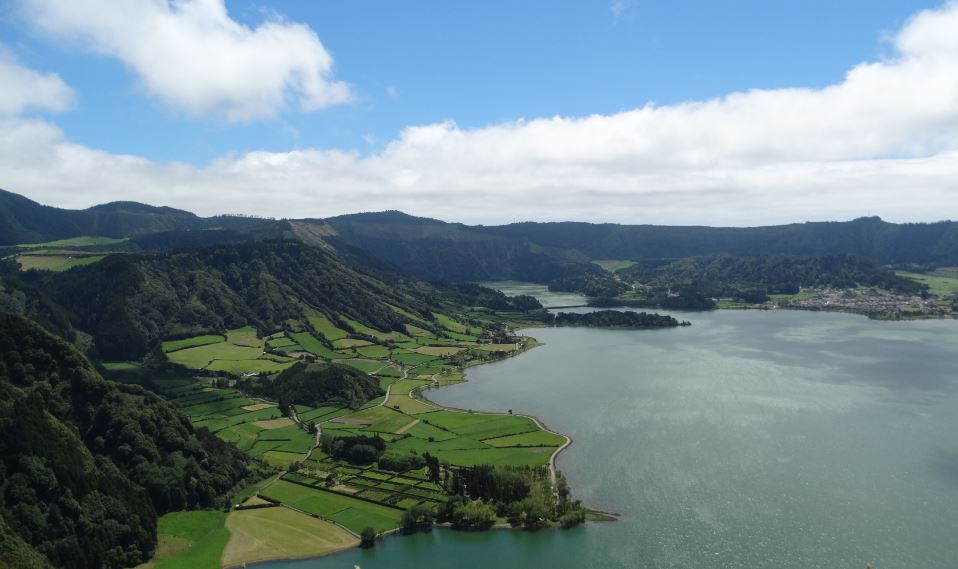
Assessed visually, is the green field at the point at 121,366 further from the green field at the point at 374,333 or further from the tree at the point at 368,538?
the tree at the point at 368,538

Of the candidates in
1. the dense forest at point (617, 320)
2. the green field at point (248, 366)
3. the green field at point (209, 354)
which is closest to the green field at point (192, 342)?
the green field at point (209, 354)

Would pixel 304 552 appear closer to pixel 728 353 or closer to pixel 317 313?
pixel 728 353

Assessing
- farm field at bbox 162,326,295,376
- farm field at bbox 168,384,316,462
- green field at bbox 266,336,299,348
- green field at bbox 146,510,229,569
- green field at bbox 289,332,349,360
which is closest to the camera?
green field at bbox 146,510,229,569

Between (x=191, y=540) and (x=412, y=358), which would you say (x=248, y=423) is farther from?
(x=412, y=358)

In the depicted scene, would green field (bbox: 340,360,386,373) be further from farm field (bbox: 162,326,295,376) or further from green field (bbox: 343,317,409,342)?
green field (bbox: 343,317,409,342)

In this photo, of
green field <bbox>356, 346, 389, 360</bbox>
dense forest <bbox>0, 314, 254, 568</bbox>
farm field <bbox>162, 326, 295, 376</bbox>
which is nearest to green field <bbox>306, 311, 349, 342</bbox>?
green field <bbox>356, 346, 389, 360</bbox>

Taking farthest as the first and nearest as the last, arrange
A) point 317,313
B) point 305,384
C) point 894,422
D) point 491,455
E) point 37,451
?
point 317,313
point 305,384
point 894,422
point 491,455
point 37,451

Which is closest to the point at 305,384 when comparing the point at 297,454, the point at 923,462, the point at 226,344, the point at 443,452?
the point at 297,454
